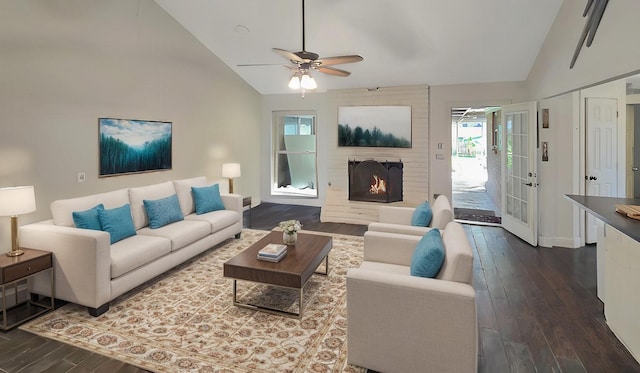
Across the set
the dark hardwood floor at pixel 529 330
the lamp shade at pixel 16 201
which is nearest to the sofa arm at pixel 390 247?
the dark hardwood floor at pixel 529 330

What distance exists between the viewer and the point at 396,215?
14.2ft

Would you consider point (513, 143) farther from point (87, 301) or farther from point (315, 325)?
point (87, 301)

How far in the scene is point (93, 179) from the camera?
4.12 m

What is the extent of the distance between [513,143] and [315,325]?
4.60m

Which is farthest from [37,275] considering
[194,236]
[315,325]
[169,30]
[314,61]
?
[169,30]

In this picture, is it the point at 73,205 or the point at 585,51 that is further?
the point at 585,51

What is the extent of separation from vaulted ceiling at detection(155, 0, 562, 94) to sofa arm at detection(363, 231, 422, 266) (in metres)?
3.09

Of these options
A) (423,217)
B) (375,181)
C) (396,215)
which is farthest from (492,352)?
(375,181)

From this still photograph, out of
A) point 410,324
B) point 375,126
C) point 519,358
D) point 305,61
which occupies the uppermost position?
point 305,61

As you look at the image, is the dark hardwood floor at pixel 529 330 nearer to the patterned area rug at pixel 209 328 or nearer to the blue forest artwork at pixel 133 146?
the patterned area rug at pixel 209 328

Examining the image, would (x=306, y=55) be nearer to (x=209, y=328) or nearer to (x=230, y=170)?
(x=209, y=328)

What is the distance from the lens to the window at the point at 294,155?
8.01 m

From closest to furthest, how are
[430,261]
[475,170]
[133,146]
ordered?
[430,261]
[133,146]
[475,170]

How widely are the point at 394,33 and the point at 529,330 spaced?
412cm
